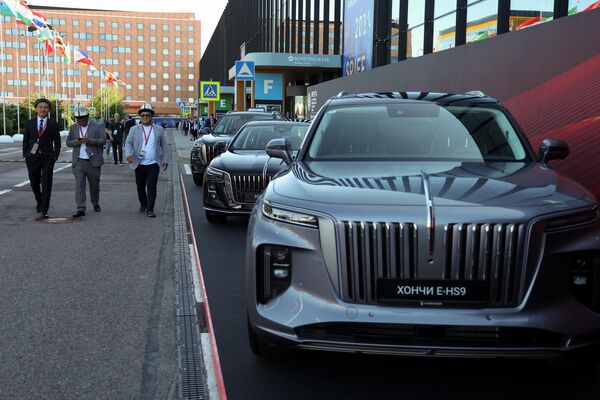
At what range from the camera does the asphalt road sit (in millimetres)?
3834

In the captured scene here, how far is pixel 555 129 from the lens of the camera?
28.8 ft

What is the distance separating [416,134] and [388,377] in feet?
6.25

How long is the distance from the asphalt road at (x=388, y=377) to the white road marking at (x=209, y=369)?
0.07 m

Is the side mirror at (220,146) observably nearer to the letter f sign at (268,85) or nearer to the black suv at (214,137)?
the black suv at (214,137)

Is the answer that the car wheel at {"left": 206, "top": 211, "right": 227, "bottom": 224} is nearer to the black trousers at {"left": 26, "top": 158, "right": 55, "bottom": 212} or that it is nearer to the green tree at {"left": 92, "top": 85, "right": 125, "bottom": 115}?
the black trousers at {"left": 26, "top": 158, "right": 55, "bottom": 212}

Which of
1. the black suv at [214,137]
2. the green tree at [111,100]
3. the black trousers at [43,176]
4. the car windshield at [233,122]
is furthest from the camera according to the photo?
the green tree at [111,100]

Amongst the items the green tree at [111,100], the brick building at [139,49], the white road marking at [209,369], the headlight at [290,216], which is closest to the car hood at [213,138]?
the white road marking at [209,369]

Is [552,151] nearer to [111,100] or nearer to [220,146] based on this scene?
[220,146]

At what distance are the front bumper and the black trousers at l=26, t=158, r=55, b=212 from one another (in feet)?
26.8

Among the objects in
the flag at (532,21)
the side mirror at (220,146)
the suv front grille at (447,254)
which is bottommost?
the suv front grille at (447,254)

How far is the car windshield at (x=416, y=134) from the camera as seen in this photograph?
16.4 feet

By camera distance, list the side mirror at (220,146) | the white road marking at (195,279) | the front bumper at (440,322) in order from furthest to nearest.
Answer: the side mirror at (220,146) → the white road marking at (195,279) → the front bumper at (440,322)

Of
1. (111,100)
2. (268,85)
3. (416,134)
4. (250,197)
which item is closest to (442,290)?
(416,134)

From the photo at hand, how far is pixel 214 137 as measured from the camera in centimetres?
1683
